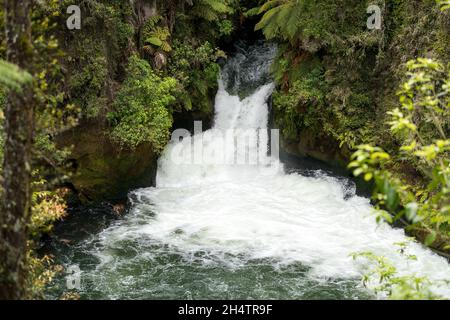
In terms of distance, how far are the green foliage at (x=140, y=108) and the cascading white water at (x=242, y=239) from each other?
174 cm

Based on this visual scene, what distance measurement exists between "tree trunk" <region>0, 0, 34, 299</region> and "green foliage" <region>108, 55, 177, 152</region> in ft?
24.1

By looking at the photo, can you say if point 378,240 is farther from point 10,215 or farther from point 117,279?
point 10,215

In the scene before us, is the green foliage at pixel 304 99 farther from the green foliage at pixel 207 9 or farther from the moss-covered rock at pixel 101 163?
the moss-covered rock at pixel 101 163

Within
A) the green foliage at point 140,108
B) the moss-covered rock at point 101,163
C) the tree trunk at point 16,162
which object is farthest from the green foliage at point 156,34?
the tree trunk at point 16,162

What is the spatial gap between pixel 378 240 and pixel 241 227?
300 cm

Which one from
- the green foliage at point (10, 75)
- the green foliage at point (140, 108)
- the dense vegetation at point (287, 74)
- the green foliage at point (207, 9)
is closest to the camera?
the green foliage at point (10, 75)

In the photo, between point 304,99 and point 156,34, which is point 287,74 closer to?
point 304,99

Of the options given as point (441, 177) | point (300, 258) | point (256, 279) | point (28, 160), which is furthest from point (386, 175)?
point (300, 258)

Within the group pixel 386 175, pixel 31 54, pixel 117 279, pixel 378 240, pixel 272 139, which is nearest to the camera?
pixel 386 175

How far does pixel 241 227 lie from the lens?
36.4 ft

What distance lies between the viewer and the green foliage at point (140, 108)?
40.2 feet

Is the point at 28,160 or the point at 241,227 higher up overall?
the point at 28,160

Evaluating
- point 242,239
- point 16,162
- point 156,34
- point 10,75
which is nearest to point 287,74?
point 156,34

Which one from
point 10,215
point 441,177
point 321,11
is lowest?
point 10,215
